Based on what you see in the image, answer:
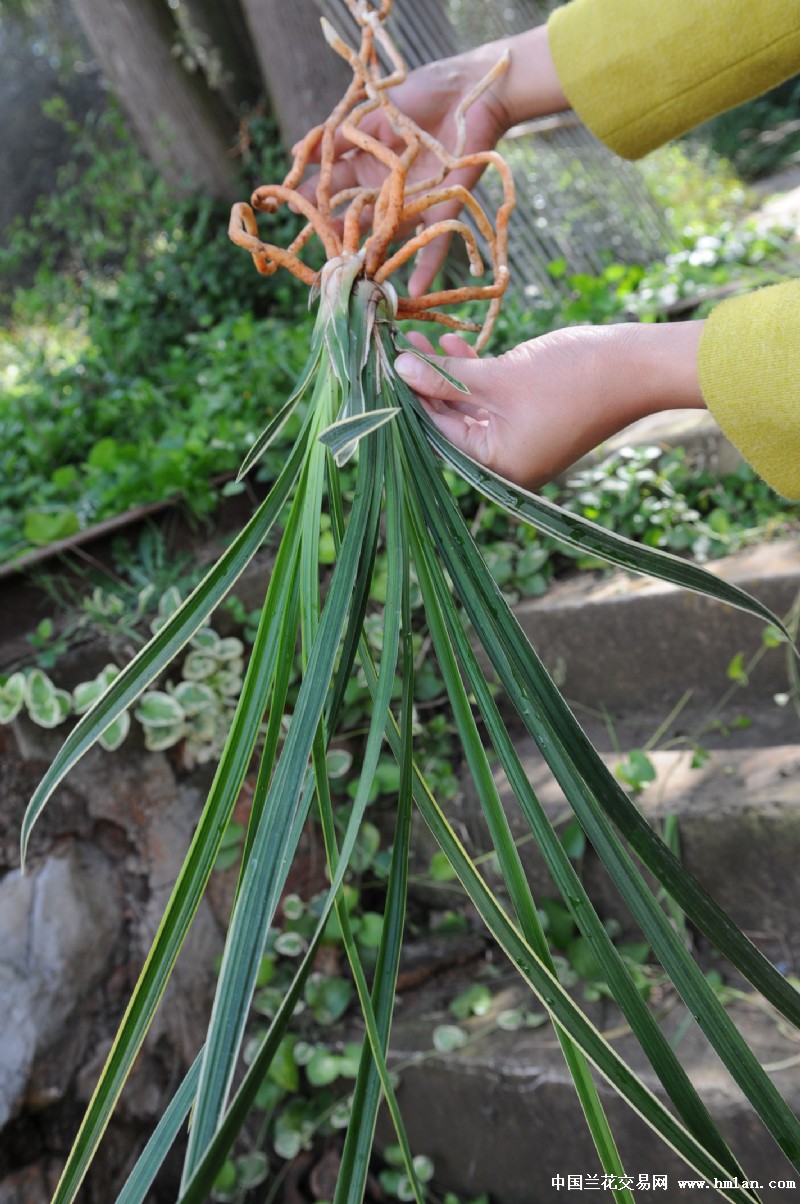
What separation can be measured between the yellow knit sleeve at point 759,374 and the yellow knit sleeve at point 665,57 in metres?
0.44

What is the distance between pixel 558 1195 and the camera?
1317 millimetres

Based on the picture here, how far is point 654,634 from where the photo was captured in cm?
161

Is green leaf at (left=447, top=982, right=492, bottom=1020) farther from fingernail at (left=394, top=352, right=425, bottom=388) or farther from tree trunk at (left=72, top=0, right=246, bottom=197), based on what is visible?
tree trunk at (left=72, top=0, right=246, bottom=197)

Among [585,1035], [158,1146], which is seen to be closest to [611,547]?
[585,1035]

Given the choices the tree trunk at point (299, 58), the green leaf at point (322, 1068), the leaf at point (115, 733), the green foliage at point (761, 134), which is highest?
the tree trunk at point (299, 58)

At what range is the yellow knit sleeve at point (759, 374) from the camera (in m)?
0.77

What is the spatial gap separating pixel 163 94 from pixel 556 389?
11.4ft

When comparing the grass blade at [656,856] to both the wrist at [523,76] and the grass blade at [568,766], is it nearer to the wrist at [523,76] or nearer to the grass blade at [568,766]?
the grass blade at [568,766]

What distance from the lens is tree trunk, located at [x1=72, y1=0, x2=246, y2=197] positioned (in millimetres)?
3596

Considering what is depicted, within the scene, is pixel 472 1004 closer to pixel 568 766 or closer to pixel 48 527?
pixel 568 766

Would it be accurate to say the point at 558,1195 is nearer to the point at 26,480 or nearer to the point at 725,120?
the point at 26,480

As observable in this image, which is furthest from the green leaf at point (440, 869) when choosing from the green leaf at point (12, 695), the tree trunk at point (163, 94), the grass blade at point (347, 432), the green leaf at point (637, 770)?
the tree trunk at point (163, 94)

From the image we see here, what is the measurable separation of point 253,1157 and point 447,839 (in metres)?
0.95

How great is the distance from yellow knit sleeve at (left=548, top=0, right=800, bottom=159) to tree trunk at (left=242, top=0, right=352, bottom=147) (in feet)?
7.69
